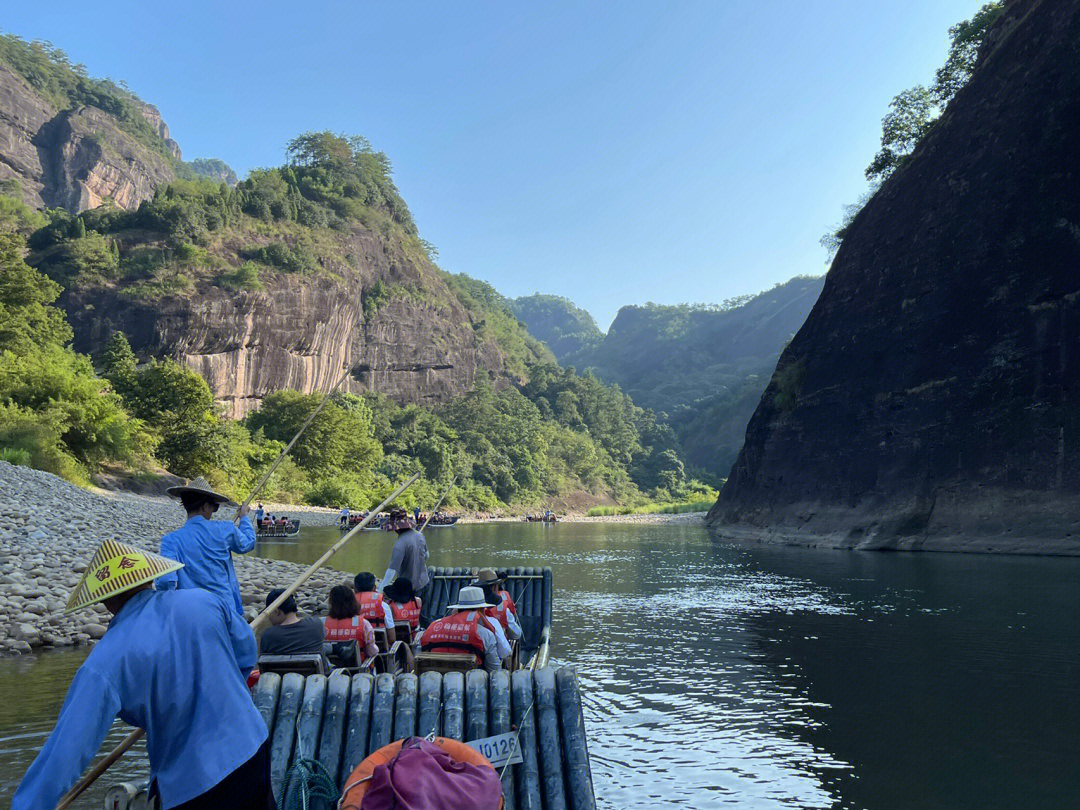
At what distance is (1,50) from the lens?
318 feet

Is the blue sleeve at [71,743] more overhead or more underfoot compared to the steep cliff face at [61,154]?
more underfoot

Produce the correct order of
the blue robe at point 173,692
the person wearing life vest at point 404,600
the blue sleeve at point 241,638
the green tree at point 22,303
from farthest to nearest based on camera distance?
the green tree at point 22,303 → the person wearing life vest at point 404,600 → the blue sleeve at point 241,638 → the blue robe at point 173,692

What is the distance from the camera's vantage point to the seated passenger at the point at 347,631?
24.0 ft

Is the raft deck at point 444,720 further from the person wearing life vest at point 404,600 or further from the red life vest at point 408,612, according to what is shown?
the person wearing life vest at point 404,600

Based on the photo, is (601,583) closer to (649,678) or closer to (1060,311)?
(649,678)

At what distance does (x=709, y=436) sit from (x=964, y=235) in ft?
318

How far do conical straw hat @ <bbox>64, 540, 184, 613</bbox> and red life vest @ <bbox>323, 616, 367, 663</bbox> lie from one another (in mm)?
4502

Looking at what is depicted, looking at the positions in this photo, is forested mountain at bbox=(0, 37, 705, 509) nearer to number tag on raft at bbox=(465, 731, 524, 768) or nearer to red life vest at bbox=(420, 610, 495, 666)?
red life vest at bbox=(420, 610, 495, 666)

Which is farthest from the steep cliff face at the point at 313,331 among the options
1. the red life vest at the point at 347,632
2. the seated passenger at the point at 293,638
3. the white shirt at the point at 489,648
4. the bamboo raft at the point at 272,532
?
the seated passenger at the point at 293,638

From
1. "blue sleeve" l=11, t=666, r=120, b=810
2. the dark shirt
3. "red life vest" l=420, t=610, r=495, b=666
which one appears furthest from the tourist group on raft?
"red life vest" l=420, t=610, r=495, b=666

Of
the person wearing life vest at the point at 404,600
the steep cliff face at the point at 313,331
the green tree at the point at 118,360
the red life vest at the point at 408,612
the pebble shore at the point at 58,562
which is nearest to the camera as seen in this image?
the red life vest at the point at 408,612

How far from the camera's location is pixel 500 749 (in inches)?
172

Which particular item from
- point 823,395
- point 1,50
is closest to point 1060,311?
point 823,395

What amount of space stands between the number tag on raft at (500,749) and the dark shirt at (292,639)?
8.78 ft
